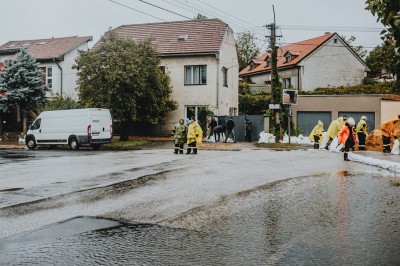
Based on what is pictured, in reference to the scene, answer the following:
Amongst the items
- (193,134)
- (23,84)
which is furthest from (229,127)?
(23,84)

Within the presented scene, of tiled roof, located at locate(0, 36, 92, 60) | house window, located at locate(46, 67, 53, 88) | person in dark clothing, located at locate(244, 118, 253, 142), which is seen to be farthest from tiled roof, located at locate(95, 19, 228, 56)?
house window, located at locate(46, 67, 53, 88)

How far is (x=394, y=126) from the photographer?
20.2 meters

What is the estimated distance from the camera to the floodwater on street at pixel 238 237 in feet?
17.0

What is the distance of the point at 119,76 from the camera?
27.6 meters

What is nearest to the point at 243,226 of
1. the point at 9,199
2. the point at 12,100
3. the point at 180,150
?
the point at 9,199

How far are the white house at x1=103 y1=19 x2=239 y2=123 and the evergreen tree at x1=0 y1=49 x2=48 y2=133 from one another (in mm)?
8636

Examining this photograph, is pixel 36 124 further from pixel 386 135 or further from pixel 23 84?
pixel 386 135

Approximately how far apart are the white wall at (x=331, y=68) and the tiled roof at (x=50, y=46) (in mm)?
21388

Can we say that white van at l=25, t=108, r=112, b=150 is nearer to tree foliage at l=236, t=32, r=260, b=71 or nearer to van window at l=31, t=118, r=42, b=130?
van window at l=31, t=118, r=42, b=130

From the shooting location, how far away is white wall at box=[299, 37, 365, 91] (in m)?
47.5

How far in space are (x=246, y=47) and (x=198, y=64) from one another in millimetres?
39177

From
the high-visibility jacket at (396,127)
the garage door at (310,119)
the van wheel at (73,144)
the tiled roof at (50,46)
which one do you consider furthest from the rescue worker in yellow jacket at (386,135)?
the tiled roof at (50,46)

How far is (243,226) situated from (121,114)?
75.0ft

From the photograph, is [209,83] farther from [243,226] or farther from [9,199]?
[243,226]
